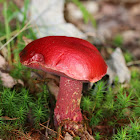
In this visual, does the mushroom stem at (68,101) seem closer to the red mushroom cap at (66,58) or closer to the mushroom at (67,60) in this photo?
the mushroom at (67,60)

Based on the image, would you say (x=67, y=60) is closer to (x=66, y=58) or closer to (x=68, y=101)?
(x=66, y=58)

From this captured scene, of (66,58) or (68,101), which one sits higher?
(66,58)

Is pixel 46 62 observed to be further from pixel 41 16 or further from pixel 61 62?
pixel 41 16

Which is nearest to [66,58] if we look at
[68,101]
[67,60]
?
[67,60]

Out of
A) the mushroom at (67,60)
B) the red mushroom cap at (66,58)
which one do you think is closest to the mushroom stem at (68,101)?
the mushroom at (67,60)

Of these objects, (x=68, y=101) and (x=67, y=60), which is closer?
(x=67, y=60)

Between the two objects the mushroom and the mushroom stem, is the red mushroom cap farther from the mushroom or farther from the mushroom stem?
the mushroom stem

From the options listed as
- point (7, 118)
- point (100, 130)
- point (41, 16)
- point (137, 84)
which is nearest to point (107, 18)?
point (41, 16)
